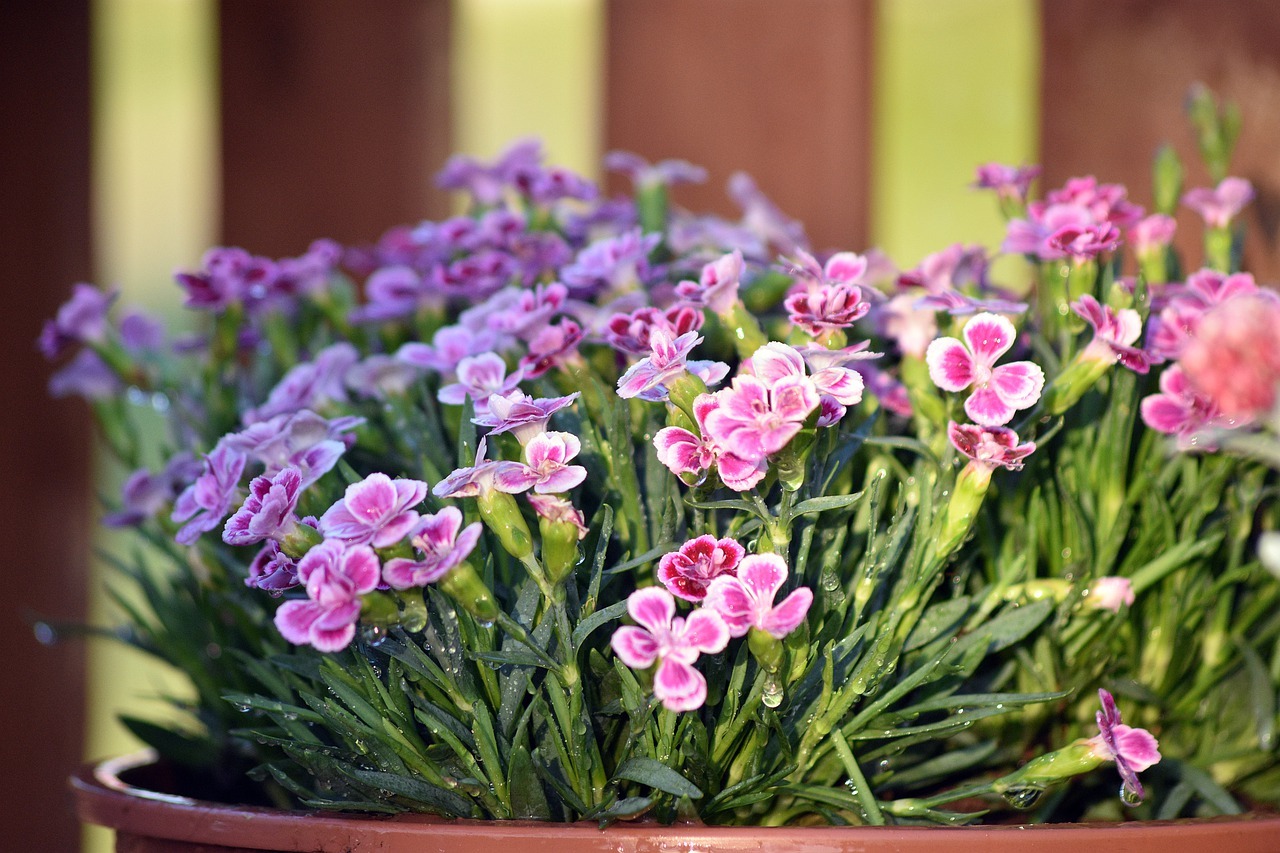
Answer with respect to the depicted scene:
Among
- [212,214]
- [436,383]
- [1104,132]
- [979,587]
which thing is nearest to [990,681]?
[979,587]

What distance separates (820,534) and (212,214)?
0.91m

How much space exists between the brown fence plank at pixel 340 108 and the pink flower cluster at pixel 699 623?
89cm

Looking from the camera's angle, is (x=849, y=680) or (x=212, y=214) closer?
(x=849, y=680)

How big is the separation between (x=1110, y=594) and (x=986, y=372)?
0.13 m

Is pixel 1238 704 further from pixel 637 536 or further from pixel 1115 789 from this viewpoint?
pixel 637 536

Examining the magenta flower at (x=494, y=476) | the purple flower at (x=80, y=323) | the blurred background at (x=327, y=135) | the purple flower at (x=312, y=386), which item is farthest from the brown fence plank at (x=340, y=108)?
the magenta flower at (x=494, y=476)

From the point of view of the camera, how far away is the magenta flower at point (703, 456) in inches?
16.6

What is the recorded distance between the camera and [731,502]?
445 millimetres

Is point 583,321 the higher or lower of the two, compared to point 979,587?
higher

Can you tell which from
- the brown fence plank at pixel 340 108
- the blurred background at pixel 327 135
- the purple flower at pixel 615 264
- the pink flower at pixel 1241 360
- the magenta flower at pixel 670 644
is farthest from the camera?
the brown fence plank at pixel 340 108

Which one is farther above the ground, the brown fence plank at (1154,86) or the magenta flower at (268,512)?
the brown fence plank at (1154,86)

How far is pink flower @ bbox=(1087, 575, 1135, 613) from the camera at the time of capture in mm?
516

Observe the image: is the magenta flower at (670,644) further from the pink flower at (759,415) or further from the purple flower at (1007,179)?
the purple flower at (1007,179)

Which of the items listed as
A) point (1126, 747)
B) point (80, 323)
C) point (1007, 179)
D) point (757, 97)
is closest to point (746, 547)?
point (1126, 747)
